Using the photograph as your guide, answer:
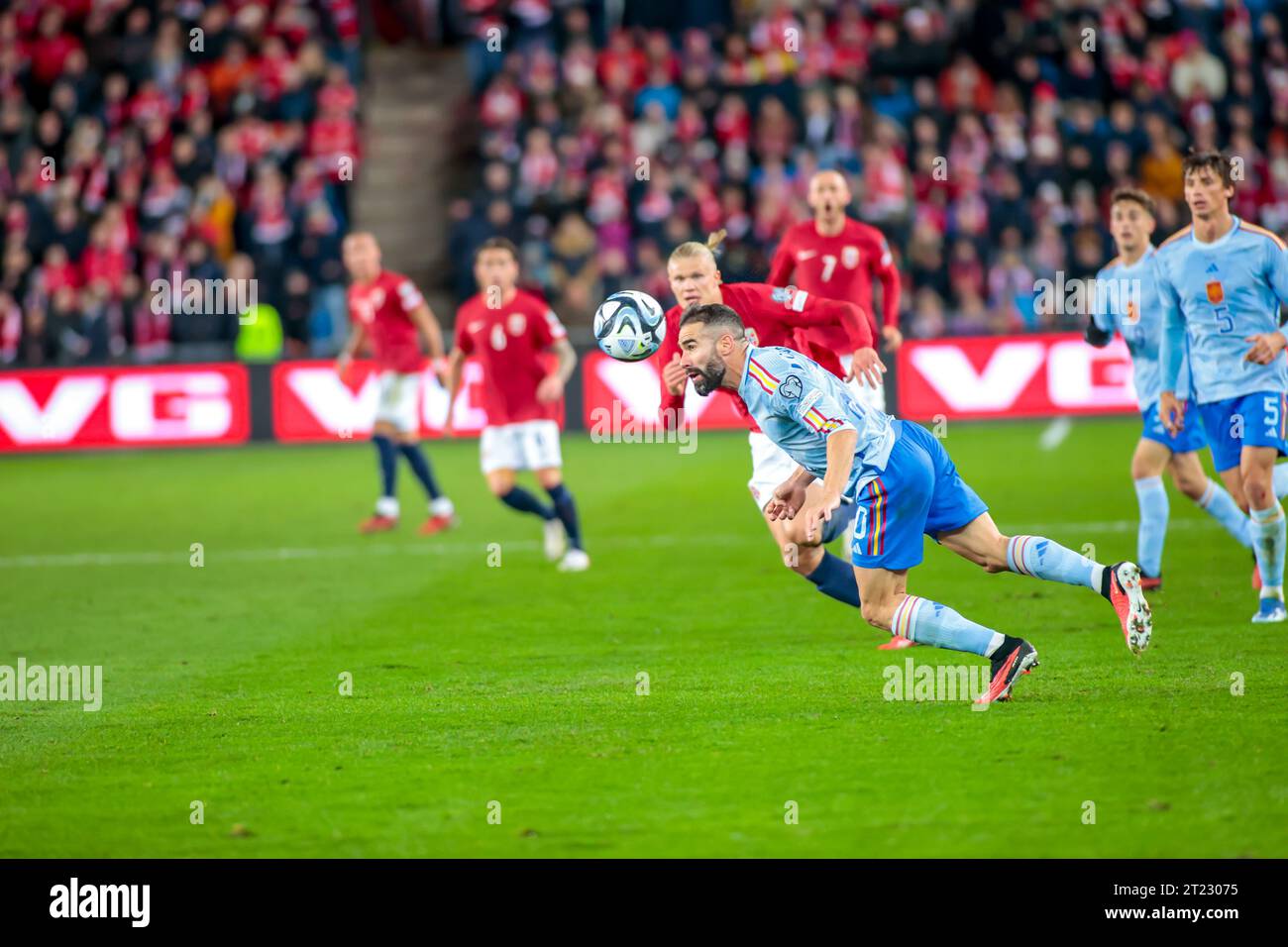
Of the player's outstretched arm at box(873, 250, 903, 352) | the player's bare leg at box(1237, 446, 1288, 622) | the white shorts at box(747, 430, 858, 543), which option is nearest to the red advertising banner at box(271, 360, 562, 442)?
the player's outstretched arm at box(873, 250, 903, 352)

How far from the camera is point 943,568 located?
37.3ft

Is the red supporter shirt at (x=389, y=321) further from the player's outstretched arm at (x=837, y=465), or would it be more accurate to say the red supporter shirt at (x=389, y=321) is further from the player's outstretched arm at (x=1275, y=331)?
the player's outstretched arm at (x=837, y=465)

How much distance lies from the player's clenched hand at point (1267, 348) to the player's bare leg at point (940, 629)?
225 cm

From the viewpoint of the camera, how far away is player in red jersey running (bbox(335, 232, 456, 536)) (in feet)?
47.5

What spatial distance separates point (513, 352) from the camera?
12.5m

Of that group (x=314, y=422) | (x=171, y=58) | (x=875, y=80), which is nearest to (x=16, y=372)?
(x=314, y=422)

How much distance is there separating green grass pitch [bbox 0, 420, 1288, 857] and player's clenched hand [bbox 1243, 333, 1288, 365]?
4.53ft

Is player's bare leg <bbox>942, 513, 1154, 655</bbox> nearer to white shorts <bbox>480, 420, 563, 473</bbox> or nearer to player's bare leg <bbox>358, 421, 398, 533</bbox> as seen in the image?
white shorts <bbox>480, 420, 563, 473</bbox>

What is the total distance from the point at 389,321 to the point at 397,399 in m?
0.69

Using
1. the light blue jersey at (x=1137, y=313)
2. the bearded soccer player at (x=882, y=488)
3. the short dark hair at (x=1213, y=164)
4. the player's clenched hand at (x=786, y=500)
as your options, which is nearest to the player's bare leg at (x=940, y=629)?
the bearded soccer player at (x=882, y=488)

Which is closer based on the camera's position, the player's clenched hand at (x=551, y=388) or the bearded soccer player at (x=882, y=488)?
the bearded soccer player at (x=882, y=488)

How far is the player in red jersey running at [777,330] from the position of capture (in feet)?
27.3

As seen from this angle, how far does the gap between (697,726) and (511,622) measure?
3.06 m

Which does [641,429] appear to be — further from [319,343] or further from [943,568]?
[943,568]
